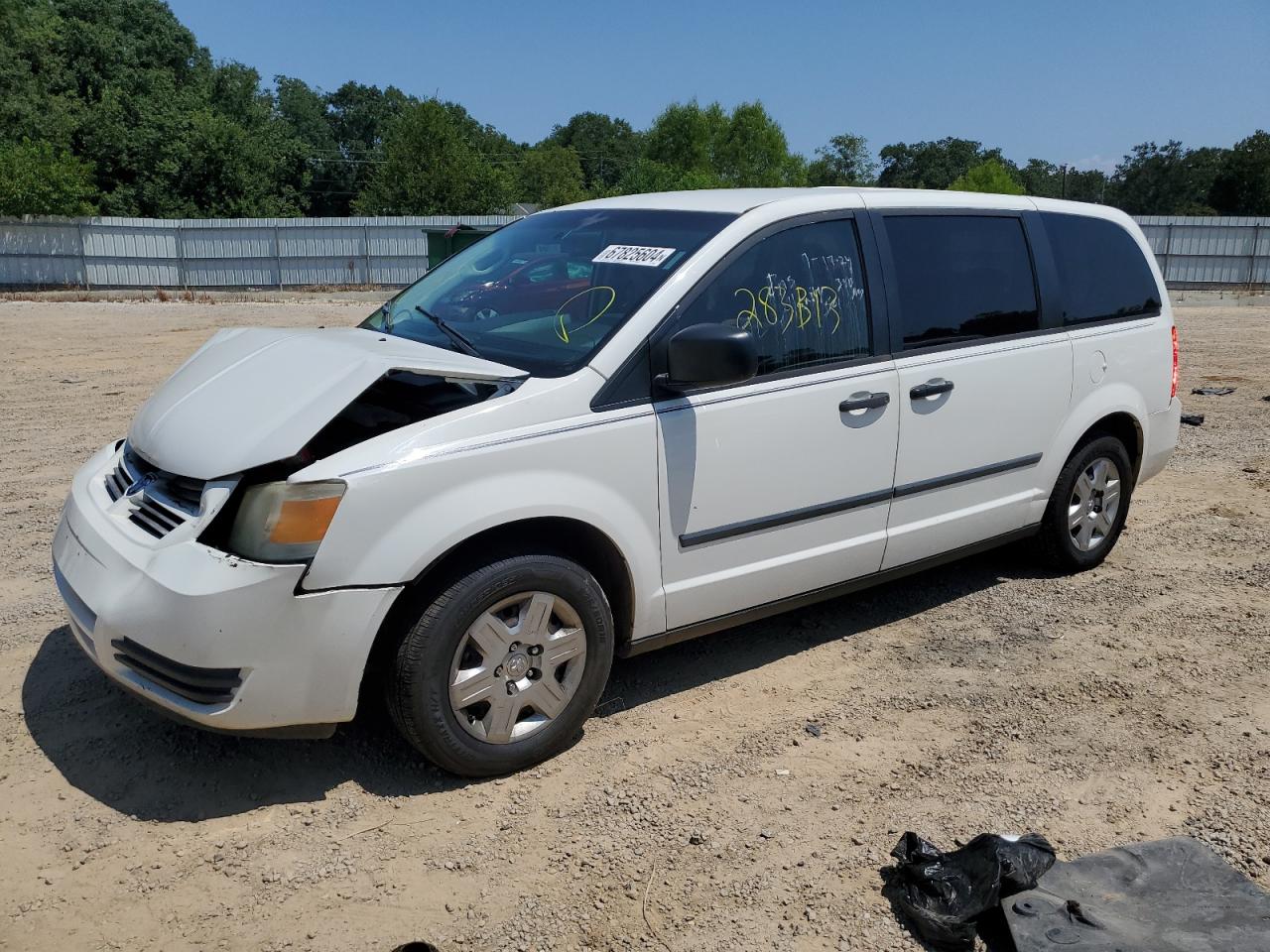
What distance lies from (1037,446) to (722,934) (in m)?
3.03

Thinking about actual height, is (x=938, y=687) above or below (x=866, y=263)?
below

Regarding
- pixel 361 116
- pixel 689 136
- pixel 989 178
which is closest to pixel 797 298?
pixel 989 178

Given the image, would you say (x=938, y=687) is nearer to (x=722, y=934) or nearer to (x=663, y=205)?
(x=722, y=934)

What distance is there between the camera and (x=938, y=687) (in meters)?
4.22

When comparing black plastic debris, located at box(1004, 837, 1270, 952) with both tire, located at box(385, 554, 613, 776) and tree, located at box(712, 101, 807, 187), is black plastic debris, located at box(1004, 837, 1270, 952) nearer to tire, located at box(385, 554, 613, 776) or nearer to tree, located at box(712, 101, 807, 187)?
tire, located at box(385, 554, 613, 776)

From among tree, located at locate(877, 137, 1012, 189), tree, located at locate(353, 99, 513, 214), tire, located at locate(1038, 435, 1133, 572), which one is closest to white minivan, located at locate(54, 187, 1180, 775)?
tire, located at locate(1038, 435, 1133, 572)

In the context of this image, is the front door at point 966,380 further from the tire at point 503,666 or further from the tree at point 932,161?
the tree at point 932,161

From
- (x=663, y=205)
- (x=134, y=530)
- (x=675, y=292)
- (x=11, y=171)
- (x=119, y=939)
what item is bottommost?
(x=119, y=939)

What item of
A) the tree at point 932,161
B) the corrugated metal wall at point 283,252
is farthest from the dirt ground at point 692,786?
the tree at point 932,161

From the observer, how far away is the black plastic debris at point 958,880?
2738 mm

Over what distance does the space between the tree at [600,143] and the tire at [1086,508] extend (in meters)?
108

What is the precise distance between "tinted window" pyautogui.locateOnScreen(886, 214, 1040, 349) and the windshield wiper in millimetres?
1794

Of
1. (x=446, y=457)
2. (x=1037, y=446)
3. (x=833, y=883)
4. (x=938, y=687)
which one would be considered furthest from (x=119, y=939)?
(x=1037, y=446)

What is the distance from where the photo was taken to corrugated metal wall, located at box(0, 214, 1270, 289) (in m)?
29.8
